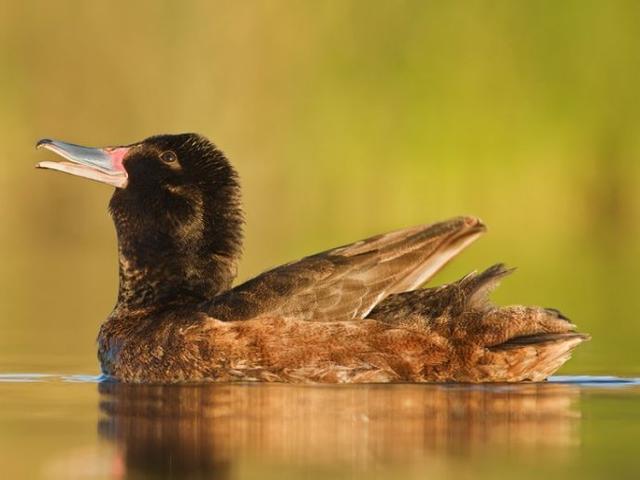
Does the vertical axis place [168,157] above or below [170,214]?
above

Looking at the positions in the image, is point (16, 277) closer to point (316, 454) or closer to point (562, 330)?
point (562, 330)

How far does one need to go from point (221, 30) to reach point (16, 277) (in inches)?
544

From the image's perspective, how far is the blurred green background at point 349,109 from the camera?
26297 mm

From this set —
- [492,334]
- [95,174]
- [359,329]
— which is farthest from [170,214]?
[492,334]

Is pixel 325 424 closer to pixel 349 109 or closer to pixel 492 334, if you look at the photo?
pixel 492 334

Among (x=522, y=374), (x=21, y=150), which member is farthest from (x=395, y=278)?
(x=21, y=150)

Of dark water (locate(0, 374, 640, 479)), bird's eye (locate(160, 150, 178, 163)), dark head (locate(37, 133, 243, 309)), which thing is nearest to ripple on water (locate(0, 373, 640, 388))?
dark water (locate(0, 374, 640, 479))

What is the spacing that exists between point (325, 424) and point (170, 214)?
9.33ft

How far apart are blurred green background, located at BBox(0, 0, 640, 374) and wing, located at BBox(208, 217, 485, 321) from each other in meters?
12.9

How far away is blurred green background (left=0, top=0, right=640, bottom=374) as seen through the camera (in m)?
26.3

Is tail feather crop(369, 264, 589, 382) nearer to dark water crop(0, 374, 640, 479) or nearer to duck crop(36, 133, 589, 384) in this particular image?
duck crop(36, 133, 589, 384)

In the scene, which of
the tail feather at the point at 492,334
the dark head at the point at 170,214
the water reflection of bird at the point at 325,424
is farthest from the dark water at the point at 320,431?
the dark head at the point at 170,214

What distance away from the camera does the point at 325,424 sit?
748 cm

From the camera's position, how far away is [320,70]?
29938 millimetres
